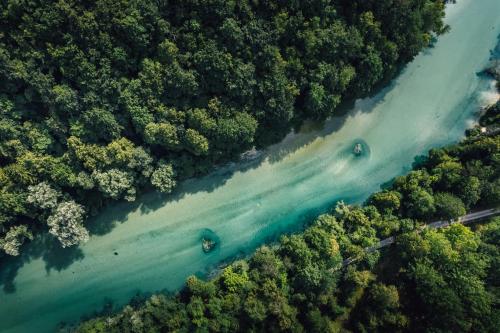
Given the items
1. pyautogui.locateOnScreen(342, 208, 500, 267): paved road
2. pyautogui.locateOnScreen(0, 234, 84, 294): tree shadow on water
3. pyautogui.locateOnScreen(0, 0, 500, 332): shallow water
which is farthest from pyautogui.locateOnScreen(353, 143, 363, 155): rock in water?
pyautogui.locateOnScreen(0, 234, 84, 294): tree shadow on water

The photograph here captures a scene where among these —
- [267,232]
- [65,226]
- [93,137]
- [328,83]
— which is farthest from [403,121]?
[65,226]

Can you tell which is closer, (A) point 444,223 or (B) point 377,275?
(A) point 444,223

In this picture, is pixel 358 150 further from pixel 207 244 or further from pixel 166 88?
pixel 166 88

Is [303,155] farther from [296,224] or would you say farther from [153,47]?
[153,47]

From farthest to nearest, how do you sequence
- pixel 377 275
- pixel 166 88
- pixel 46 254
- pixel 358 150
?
pixel 358 150, pixel 46 254, pixel 377 275, pixel 166 88

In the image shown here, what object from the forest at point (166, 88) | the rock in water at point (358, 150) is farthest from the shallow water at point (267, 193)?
the forest at point (166, 88)

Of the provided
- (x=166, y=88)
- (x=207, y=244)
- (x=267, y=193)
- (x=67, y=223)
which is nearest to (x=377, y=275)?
(x=267, y=193)

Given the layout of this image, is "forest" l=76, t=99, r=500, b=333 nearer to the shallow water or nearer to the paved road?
the paved road

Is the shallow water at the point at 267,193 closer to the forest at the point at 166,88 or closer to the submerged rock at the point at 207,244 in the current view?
the submerged rock at the point at 207,244
